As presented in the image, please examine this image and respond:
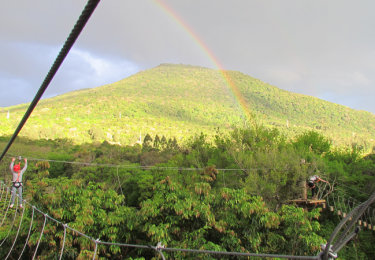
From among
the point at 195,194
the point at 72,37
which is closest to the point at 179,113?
the point at 195,194

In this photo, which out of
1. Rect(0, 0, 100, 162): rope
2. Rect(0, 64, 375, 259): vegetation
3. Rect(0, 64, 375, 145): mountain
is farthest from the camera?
Rect(0, 64, 375, 145): mountain

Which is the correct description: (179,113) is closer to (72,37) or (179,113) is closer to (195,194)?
(195,194)

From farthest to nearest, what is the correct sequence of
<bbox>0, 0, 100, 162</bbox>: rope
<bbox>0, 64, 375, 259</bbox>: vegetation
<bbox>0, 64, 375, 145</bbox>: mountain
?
1. <bbox>0, 64, 375, 145</bbox>: mountain
2. <bbox>0, 64, 375, 259</bbox>: vegetation
3. <bbox>0, 0, 100, 162</bbox>: rope

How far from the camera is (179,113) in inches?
3812

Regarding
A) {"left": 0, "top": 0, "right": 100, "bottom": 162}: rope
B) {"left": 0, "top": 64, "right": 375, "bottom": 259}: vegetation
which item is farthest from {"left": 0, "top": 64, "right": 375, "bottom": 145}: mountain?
{"left": 0, "top": 0, "right": 100, "bottom": 162}: rope

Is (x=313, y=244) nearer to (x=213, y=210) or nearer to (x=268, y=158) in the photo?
(x=213, y=210)

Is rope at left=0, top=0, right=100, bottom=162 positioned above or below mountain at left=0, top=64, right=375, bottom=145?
below

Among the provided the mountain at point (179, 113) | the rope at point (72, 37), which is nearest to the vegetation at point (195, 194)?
the rope at point (72, 37)

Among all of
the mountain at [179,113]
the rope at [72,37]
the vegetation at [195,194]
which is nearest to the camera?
the rope at [72,37]

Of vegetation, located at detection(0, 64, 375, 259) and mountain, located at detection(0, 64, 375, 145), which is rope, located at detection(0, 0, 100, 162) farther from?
mountain, located at detection(0, 64, 375, 145)

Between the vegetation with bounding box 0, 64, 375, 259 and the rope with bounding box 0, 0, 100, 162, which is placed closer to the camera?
the rope with bounding box 0, 0, 100, 162

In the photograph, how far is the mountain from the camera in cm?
7269

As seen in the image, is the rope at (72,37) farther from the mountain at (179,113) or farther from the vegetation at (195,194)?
the mountain at (179,113)

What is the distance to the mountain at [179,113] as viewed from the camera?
7269 cm
